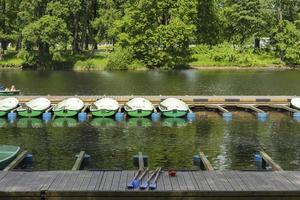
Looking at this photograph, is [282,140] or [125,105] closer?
[282,140]

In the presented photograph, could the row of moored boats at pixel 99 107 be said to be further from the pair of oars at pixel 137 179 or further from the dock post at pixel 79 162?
the pair of oars at pixel 137 179

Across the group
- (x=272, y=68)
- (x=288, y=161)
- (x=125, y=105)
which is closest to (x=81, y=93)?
(x=125, y=105)

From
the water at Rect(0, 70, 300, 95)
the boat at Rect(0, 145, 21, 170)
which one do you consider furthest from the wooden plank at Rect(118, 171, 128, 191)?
the water at Rect(0, 70, 300, 95)

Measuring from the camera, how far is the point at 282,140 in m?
33.1

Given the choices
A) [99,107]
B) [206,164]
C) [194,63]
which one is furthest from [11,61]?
[206,164]

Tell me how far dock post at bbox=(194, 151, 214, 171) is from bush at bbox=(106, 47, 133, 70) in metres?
69.0

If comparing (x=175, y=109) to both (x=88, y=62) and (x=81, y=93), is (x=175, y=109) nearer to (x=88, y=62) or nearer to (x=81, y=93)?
(x=81, y=93)

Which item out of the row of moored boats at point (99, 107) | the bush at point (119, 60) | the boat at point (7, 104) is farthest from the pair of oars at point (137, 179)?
the bush at point (119, 60)

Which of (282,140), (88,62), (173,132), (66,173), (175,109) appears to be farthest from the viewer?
(88,62)

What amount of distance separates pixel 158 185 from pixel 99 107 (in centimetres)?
2403

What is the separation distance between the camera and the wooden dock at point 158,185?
705 inches

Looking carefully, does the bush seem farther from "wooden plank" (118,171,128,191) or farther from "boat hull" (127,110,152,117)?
"wooden plank" (118,171,128,191)

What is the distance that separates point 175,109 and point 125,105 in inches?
176

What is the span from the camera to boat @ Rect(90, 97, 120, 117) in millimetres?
41625
